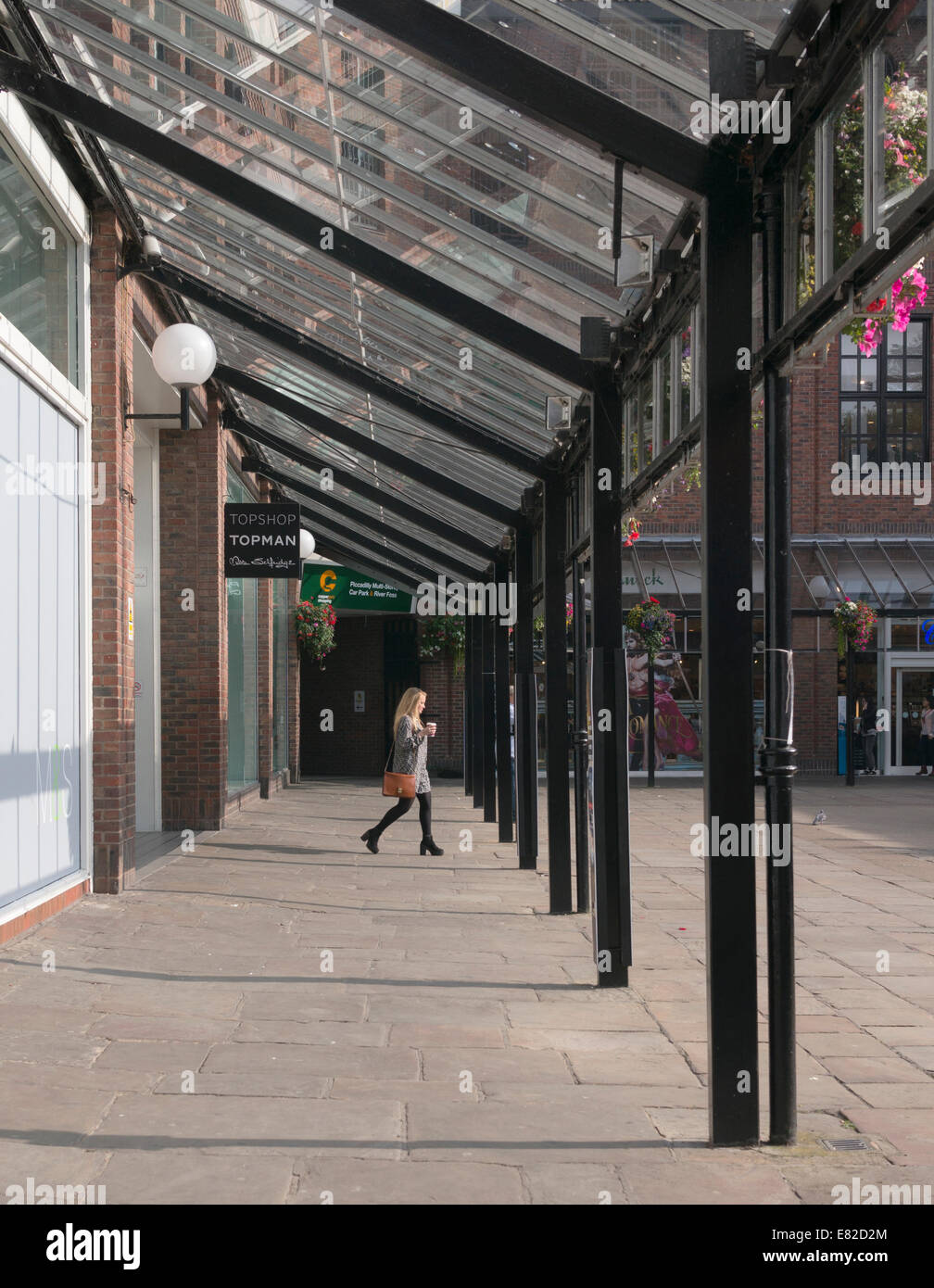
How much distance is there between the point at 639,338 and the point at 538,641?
18774 millimetres

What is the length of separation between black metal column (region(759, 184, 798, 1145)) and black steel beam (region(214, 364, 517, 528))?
724cm

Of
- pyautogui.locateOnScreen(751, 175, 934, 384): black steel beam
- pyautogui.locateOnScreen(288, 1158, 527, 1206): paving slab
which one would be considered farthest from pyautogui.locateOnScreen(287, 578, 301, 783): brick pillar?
pyautogui.locateOnScreen(751, 175, 934, 384): black steel beam

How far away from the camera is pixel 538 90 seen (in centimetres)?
Result: 443

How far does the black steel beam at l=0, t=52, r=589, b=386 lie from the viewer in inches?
264

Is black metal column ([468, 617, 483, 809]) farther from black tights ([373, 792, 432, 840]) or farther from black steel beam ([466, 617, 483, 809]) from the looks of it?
black tights ([373, 792, 432, 840])

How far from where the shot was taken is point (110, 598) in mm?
9016

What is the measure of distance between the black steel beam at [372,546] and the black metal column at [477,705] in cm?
146

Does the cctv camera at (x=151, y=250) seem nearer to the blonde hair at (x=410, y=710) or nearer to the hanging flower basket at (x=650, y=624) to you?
the blonde hair at (x=410, y=710)

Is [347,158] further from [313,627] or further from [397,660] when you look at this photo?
[397,660]

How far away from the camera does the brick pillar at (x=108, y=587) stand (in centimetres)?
888

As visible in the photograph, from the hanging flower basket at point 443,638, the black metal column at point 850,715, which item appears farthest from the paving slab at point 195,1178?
the hanging flower basket at point 443,638

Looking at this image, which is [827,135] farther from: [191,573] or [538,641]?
[538,641]

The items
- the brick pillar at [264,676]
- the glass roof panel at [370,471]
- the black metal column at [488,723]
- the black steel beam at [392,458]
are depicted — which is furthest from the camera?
the brick pillar at [264,676]

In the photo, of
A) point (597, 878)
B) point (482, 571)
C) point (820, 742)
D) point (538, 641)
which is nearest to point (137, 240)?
point (597, 878)
